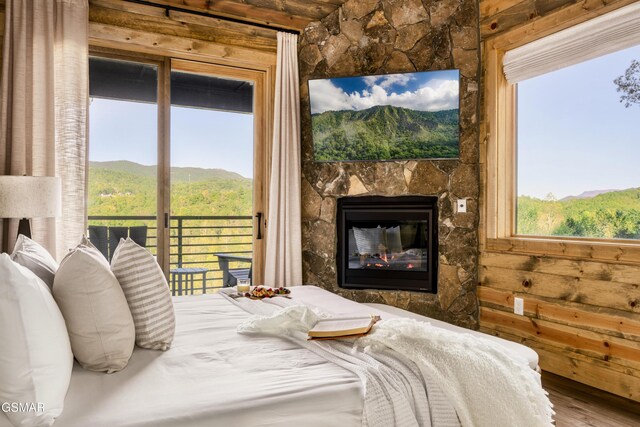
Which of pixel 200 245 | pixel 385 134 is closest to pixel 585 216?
pixel 385 134

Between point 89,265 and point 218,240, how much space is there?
2.85 meters

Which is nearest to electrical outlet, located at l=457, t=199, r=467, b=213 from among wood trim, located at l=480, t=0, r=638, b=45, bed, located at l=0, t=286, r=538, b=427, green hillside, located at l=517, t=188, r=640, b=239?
green hillside, located at l=517, t=188, r=640, b=239

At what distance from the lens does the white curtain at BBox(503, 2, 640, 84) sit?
2678mm

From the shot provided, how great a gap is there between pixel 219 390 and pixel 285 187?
297 centimetres

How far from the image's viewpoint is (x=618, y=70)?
9.46ft

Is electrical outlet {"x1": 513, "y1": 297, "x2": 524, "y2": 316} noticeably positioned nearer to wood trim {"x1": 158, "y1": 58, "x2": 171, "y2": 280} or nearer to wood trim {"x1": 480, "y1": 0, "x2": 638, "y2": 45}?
wood trim {"x1": 480, "y1": 0, "x2": 638, "y2": 45}

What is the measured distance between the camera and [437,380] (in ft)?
4.63

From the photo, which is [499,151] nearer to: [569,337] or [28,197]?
[569,337]

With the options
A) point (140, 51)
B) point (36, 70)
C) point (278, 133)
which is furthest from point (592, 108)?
point (36, 70)

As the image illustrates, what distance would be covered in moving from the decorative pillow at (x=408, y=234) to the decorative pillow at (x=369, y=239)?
177mm

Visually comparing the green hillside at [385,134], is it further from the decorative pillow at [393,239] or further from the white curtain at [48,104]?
the white curtain at [48,104]

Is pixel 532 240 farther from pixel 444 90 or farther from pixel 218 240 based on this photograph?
pixel 218 240

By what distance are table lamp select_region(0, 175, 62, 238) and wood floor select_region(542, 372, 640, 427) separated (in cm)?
313

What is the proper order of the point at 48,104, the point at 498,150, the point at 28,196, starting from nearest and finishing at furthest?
the point at 28,196 → the point at 48,104 → the point at 498,150
